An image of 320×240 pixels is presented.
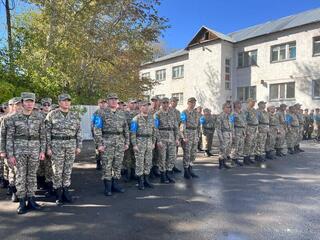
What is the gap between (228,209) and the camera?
18.4 ft

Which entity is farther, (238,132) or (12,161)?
(238,132)

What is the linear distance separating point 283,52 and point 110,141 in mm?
21758

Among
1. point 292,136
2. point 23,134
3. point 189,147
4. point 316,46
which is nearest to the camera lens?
point 23,134

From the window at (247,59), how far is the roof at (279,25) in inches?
49.5

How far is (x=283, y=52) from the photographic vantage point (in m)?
24.8

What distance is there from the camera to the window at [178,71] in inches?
1331

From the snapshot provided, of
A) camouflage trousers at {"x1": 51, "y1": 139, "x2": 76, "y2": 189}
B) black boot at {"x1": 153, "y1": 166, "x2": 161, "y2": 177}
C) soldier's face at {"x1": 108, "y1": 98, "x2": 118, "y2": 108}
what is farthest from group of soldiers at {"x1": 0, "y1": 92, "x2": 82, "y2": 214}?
black boot at {"x1": 153, "y1": 166, "x2": 161, "y2": 177}

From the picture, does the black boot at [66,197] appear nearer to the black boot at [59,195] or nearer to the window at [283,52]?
the black boot at [59,195]

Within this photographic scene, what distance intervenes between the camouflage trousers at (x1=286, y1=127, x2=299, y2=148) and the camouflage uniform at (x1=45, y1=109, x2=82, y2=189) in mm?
9430

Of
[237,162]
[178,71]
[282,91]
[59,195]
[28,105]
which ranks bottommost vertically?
[59,195]

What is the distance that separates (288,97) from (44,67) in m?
18.7

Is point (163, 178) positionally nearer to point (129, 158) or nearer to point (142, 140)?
point (129, 158)

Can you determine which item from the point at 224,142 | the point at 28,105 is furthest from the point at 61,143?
the point at 224,142

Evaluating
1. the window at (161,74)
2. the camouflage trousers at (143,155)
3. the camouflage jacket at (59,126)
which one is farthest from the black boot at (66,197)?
the window at (161,74)
